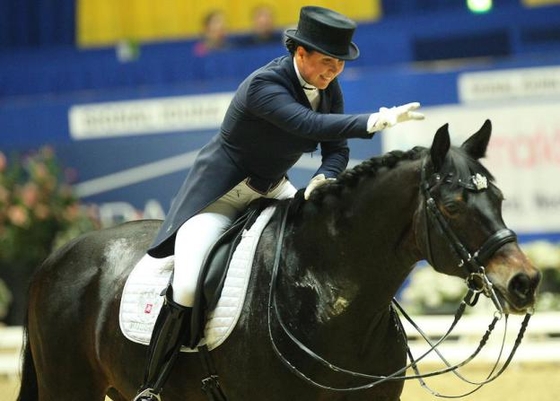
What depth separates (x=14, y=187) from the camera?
8.77 metres

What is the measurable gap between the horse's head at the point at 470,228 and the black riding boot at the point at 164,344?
2.95 ft

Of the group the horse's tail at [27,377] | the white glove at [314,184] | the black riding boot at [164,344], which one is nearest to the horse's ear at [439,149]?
the white glove at [314,184]

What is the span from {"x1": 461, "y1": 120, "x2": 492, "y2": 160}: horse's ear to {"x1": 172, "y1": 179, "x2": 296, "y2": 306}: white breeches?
33.1 inches

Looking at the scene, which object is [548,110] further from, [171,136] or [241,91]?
[241,91]

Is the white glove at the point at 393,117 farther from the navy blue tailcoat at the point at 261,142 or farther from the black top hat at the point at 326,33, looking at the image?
the black top hat at the point at 326,33

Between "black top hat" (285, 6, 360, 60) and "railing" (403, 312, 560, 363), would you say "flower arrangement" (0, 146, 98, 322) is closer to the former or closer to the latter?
"railing" (403, 312, 560, 363)

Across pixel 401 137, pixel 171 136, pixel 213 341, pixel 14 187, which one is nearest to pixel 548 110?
pixel 401 137

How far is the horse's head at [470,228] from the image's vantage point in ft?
9.86

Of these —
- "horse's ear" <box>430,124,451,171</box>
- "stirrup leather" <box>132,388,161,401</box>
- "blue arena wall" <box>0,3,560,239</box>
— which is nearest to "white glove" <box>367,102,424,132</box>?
"horse's ear" <box>430,124,451,171</box>

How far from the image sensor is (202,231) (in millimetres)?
3643

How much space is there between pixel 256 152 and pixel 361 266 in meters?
0.58

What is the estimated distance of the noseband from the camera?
304 cm

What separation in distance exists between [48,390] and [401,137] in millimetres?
4363

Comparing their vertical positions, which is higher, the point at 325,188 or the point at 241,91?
the point at 241,91
